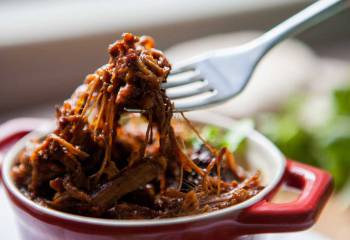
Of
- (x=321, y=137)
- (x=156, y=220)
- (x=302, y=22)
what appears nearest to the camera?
(x=156, y=220)

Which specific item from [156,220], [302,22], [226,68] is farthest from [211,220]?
[302,22]

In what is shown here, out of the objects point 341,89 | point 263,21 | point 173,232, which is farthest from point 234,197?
point 263,21

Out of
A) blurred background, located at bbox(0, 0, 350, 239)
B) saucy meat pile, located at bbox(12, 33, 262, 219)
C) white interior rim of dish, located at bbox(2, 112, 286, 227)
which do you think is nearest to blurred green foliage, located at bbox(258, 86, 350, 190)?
blurred background, located at bbox(0, 0, 350, 239)

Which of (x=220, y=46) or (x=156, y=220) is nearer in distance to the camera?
(x=156, y=220)

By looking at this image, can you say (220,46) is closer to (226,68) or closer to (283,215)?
(226,68)

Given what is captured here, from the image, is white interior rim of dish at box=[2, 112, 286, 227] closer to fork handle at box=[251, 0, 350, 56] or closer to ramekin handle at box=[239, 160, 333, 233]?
ramekin handle at box=[239, 160, 333, 233]

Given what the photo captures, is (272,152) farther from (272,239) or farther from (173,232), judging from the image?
(173,232)
